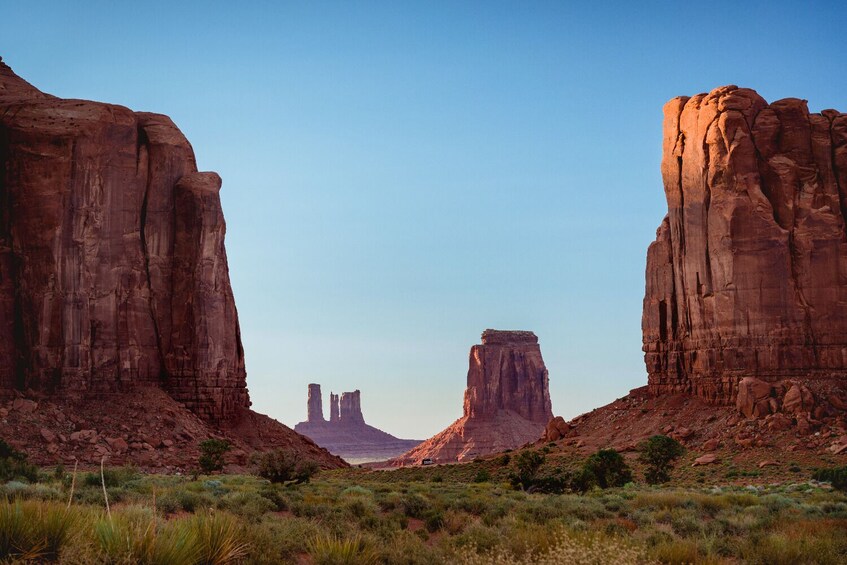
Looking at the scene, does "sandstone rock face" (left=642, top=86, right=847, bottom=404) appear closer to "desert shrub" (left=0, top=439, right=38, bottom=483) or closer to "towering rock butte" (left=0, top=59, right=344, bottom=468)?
"towering rock butte" (left=0, top=59, right=344, bottom=468)

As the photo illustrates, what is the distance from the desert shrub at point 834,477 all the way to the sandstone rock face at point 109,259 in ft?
116

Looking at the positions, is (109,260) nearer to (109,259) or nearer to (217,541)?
(109,259)

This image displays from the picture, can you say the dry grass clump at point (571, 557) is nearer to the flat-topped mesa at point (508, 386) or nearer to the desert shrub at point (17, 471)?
the desert shrub at point (17, 471)

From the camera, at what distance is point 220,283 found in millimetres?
61375

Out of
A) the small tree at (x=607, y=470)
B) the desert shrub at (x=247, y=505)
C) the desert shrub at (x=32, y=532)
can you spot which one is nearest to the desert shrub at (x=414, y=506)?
the desert shrub at (x=247, y=505)

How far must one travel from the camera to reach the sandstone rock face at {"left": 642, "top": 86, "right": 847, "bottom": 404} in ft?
184

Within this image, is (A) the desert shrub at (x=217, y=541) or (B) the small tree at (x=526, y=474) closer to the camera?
(A) the desert shrub at (x=217, y=541)

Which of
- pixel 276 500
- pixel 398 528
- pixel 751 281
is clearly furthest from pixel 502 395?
pixel 398 528

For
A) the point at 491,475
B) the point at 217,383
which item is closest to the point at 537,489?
the point at 491,475

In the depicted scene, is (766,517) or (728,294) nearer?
(766,517)

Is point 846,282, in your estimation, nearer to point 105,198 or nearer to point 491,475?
point 491,475

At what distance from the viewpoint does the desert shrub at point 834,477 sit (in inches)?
1375

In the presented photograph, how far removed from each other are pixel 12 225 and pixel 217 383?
1526cm

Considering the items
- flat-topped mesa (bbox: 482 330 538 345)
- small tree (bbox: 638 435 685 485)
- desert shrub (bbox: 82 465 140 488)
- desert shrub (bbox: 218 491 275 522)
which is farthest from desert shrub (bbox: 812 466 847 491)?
flat-topped mesa (bbox: 482 330 538 345)
